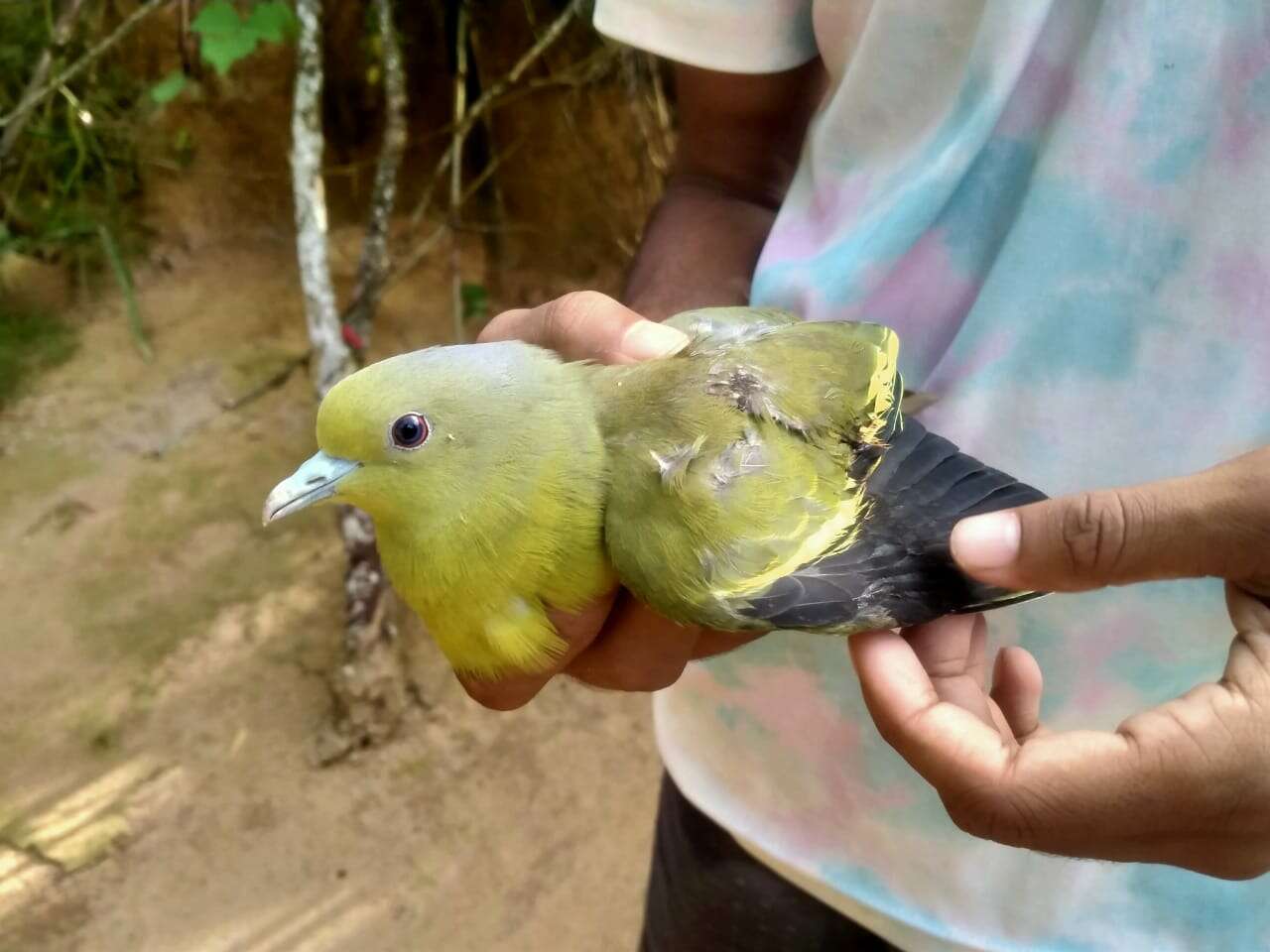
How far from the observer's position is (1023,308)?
959mm

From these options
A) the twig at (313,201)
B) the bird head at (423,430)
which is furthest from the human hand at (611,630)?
the twig at (313,201)

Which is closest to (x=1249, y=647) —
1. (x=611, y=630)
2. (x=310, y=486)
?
(x=611, y=630)

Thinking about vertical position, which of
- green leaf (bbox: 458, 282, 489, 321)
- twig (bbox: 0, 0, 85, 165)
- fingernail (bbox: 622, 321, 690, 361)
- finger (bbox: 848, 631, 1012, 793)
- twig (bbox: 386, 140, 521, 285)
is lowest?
green leaf (bbox: 458, 282, 489, 321)

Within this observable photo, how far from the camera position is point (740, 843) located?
1.26 m

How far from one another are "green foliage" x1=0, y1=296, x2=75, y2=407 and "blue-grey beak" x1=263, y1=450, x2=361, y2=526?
116 inches

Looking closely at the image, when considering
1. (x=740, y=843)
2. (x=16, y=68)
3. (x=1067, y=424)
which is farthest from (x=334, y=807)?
(x=16, y=68)

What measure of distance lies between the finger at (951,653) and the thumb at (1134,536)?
0.51ft

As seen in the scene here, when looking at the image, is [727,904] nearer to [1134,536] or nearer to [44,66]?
[1134,536]

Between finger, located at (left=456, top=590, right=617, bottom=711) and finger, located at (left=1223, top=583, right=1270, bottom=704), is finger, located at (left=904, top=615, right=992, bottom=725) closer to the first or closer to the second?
finger, located at (left=1223, top=583, right=1270, bottom=704)

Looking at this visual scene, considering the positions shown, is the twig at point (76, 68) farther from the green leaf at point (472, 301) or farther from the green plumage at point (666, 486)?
the green plumage at point (666, 486)

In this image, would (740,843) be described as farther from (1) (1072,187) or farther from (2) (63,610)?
(2) (63,610)

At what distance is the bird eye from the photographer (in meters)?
Answer: 1.03

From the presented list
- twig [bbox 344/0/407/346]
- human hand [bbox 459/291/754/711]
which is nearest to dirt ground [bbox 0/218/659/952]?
twig [bbox 344/0/407/346]

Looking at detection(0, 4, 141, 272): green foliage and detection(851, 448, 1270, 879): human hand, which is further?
detection(0, 4, 141, 272): green foliage
